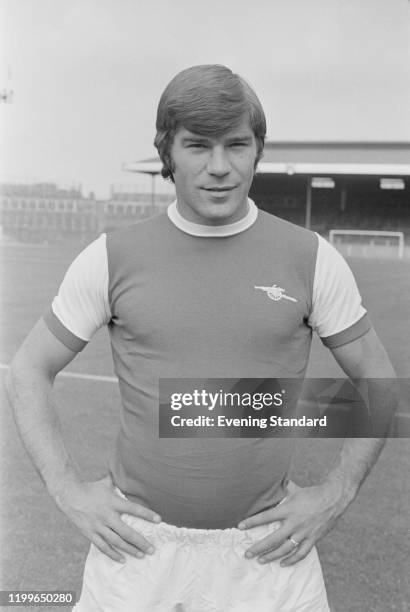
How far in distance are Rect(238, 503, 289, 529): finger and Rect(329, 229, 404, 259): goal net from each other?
59.6 ft

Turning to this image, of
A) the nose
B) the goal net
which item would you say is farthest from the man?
the goal net

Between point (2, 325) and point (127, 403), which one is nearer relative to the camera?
point (127, 403)

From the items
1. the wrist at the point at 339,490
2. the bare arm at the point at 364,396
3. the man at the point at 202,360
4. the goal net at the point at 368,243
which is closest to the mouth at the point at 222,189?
the man at the point at 202,360

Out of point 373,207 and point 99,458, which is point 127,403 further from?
point 373,207

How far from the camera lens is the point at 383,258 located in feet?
61.2

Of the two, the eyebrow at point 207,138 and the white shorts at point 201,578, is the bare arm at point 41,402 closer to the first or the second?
the white shorts at point 201,578

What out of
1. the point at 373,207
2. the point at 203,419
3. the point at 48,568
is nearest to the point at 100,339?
the point at 48,568

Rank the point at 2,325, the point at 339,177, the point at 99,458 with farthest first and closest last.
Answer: the point at 339,177 → the point at 2,325 → the point at 99,458

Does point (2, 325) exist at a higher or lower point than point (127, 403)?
lower

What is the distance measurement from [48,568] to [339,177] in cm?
2152

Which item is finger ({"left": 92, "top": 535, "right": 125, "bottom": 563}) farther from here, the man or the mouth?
the mouth

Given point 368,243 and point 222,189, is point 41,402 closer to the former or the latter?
point 222,189

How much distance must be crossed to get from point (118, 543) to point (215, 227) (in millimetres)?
480

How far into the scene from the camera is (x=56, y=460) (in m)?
1.12
